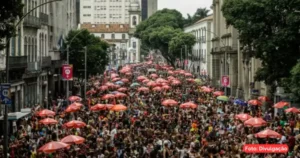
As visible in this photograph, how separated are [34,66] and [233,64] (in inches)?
864

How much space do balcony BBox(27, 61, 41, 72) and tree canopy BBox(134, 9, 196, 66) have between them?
5422cm

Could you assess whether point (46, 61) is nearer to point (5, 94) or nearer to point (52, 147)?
point (5, 94)

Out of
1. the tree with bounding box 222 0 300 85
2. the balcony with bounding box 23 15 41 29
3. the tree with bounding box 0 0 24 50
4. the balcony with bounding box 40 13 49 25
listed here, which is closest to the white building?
the balcony with bounding box 40 13 49 25

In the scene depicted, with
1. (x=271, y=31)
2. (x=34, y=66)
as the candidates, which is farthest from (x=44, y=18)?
(x=271, y=31)

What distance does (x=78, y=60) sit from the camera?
66.6 metres

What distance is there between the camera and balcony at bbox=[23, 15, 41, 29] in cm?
5097

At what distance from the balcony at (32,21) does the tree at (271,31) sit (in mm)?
18213

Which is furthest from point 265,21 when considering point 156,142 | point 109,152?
point 109,152

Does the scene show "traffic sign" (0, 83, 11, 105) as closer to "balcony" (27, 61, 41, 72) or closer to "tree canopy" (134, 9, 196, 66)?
"balcony" (27, 61, 41, 72)

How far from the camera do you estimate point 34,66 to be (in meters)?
52.9

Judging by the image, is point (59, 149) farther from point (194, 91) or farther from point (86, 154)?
point (194, 91)

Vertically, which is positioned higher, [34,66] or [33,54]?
[33,54]

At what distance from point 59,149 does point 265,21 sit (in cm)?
1791

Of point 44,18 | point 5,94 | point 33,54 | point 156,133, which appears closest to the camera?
point 5,94
